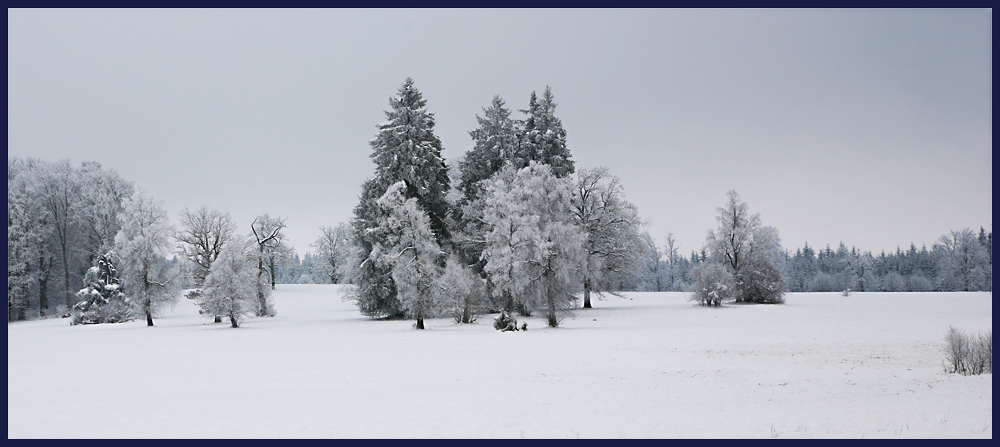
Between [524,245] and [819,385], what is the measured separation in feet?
61.9

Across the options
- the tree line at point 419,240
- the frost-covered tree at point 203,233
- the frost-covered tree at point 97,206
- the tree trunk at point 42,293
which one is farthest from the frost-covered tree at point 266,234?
the tree trunk at point 42,293

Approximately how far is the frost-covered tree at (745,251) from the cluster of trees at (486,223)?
362 inches

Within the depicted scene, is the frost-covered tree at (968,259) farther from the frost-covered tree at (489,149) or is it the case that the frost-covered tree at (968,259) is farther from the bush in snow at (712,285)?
the frost-covered tree at (489,149)

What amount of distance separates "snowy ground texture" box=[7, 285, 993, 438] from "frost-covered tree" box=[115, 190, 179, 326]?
11058mm

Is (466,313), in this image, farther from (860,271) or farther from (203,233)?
(860,271)

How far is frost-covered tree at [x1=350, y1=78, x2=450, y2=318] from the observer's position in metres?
36.3

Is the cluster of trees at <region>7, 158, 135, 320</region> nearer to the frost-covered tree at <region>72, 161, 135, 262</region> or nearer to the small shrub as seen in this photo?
the frost-covered tree at <region>72, 161, 135, 262</region>

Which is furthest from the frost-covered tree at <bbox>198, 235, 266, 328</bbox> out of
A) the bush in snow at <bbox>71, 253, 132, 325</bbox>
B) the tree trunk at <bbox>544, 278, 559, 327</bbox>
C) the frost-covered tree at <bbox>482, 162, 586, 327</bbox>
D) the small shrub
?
the tree trunk at <bbox>544, 278, 559, 327</bbox>

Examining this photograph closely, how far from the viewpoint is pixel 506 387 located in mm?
13000

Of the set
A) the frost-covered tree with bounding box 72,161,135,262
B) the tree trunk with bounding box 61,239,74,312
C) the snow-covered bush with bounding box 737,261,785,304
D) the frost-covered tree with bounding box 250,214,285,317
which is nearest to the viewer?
Result: the tree trunk with bounding box 61,239,74,312

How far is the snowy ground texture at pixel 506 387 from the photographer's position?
9.66 meters

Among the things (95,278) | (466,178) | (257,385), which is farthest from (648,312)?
(95,278)

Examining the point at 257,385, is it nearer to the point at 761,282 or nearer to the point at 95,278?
the point at 95,278

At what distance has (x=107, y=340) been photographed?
26.7 metres
